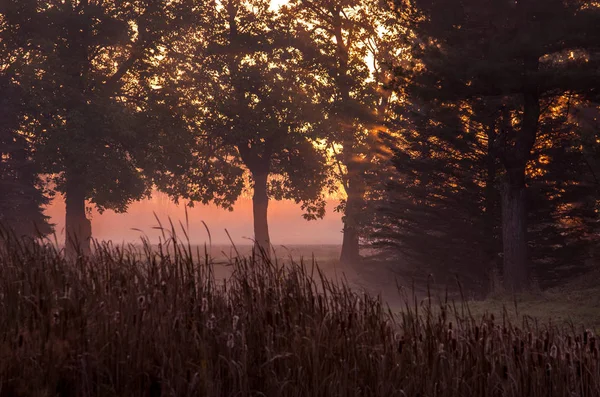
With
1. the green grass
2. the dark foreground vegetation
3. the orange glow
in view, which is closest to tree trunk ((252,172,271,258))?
the green grass

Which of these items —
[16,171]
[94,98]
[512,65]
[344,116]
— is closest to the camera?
[512,65]

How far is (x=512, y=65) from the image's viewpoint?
18391mm

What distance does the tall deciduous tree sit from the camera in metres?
38.1

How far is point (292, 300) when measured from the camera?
22.0 feet

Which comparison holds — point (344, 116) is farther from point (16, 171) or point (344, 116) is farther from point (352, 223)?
point (16, 171)

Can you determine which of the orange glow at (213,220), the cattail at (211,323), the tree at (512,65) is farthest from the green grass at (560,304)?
the orange glow at (213,220)

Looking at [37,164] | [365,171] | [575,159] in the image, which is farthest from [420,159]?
[37,164]

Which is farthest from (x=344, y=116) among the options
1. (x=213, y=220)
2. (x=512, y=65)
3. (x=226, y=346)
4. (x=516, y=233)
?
(x=213, y=220)

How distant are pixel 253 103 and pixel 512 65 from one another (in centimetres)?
2132

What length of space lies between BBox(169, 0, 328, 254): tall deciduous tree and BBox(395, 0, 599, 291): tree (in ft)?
55.2

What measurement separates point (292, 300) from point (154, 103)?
29209 mm

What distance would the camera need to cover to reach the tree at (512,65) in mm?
18344

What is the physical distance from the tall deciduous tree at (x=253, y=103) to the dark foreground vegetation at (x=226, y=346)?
3081 centimetres

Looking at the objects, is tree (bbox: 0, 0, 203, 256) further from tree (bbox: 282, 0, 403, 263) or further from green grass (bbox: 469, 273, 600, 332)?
green grass (bbox: 469, 273, 600, 332)
